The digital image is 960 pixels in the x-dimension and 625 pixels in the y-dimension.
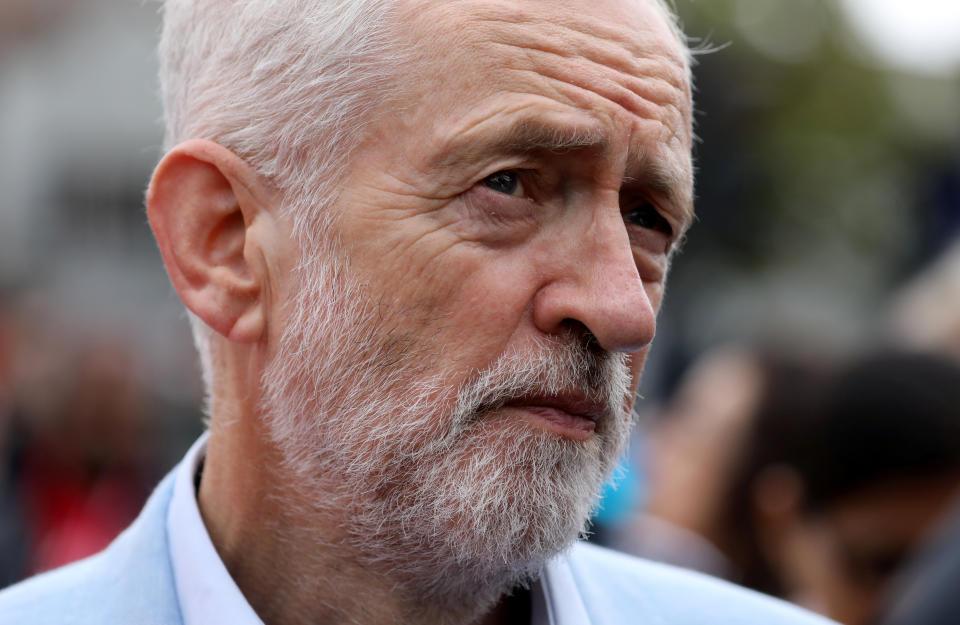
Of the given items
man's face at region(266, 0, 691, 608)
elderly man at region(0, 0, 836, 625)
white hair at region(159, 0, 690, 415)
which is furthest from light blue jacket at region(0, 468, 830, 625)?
white hair at region(159, 0, 690, 415)

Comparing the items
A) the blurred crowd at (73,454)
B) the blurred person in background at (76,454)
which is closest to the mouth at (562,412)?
the blurred crowd at (73,454)

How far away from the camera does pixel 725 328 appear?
13211mm

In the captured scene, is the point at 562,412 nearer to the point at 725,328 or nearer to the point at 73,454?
the point at 73,454

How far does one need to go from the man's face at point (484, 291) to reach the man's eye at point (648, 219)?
0.12m

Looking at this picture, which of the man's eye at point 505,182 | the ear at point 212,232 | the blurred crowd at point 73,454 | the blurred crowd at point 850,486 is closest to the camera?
the man's eye at point 505,182

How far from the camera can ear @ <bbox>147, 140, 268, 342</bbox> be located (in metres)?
2.45

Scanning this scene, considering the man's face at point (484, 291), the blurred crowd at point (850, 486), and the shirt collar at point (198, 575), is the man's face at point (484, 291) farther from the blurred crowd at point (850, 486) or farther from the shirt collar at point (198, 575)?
the blurred crowd at point (850, 486)

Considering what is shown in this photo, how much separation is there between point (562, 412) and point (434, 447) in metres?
0.26

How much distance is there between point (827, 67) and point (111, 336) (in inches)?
985

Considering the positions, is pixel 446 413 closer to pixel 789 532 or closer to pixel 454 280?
pixel 454 280

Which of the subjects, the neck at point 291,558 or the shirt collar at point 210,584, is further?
the neck at point 291,558

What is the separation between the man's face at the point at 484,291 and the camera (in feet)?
7.33

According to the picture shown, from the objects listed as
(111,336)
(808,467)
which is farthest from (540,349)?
(111,336)

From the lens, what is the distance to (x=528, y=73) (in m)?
2.25
